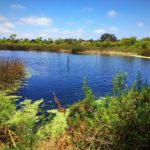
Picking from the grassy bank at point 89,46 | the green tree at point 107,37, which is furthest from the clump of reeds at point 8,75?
the green tree at point 107,37

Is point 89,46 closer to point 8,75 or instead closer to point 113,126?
point 8,75

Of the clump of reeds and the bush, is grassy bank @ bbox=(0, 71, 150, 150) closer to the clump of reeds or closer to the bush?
the bush

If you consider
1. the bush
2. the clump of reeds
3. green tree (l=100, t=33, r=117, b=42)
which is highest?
green tree (l=100, t=33, r=117, b=42)

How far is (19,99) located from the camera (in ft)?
66.1

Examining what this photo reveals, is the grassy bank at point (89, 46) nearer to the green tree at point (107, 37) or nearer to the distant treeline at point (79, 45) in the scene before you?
the distant treeline at point (79, 45)

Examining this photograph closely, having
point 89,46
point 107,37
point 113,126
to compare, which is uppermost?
point 107,37

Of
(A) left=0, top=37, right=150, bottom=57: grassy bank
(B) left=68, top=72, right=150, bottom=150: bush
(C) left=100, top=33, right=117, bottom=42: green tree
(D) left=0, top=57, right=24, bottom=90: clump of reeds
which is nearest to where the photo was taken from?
(B) left=68, top=72, right=150, bottom=150: bush

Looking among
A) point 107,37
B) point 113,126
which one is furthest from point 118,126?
point 107,37

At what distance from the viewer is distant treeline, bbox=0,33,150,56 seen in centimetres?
8931

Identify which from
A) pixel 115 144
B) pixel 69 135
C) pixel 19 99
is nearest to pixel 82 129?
pixel 69 135

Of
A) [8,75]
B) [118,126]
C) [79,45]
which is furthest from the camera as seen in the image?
[79,45]

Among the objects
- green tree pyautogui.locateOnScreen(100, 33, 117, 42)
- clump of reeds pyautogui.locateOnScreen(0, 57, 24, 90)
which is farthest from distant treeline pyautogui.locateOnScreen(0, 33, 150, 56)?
clump of reeds pyautogui.locateOnScreen(0, 57, 24, 90)

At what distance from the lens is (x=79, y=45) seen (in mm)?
106125

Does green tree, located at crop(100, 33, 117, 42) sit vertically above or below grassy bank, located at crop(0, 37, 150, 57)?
above
